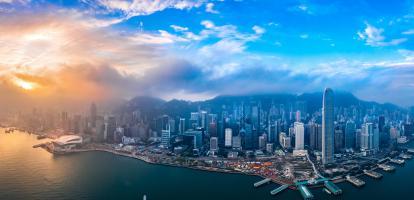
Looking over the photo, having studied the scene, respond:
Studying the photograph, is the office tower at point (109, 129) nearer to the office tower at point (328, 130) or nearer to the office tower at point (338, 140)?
the office tower at point (328, 130)

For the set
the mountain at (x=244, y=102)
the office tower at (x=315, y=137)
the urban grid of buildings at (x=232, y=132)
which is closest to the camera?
the urban grid of buildings at (x=232, y=132)

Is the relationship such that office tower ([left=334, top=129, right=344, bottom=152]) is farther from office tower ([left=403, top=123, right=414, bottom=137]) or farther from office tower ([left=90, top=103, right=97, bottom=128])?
office tower ([left=90, top=103, right=97, bottom=128])

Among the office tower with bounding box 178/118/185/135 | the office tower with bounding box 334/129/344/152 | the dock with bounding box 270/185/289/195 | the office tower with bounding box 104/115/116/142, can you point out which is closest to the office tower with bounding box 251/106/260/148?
the office tower with bounding box 334/129/344/152

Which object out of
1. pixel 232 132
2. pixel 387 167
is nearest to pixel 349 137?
pixel 387 167

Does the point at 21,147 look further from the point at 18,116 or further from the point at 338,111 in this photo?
the point at 338,111

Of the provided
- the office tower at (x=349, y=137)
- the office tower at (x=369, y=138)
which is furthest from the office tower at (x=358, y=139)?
the office tower at (x=369, y=138)

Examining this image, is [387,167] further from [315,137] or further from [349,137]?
[349,137]
